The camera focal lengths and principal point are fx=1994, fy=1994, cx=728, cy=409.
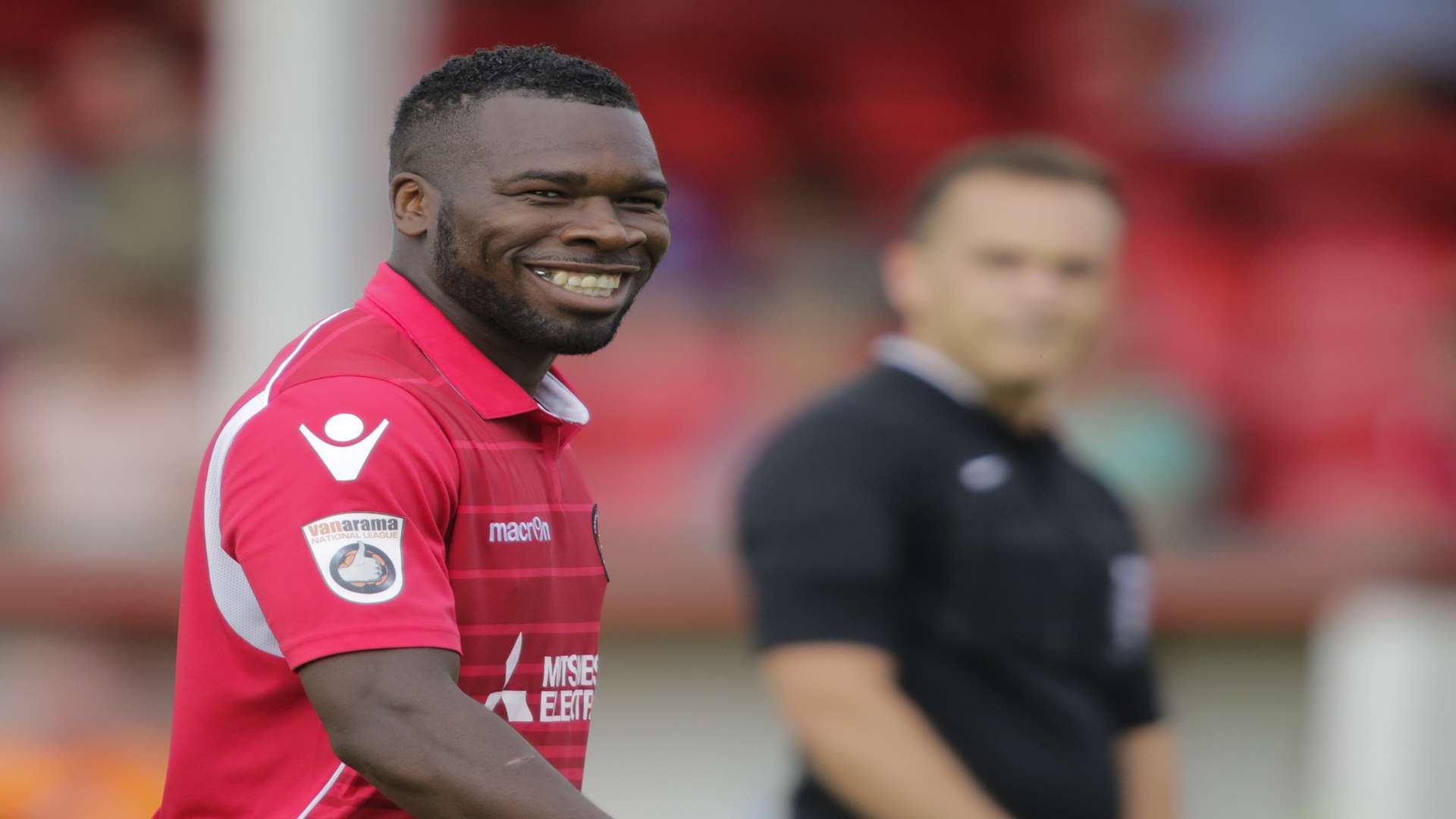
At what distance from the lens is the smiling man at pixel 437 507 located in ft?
5.07

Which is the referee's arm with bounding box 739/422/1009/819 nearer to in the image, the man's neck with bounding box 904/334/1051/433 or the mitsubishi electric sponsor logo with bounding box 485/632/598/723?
the man's neck with bounding box 904/334/1051/433

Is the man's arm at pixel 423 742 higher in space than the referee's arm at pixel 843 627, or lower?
higher

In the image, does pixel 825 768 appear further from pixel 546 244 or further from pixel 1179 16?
pixel 1179 16

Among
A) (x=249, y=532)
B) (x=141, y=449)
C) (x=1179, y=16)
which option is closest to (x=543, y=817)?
(x=249, y=532)

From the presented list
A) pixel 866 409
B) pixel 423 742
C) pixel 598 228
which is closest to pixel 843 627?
pixel 866 409

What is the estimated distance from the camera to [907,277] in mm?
3400

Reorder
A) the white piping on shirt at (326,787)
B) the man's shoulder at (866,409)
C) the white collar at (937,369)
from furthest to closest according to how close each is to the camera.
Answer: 1. the white collar at (937,369)
2. the man's shoulder at (866,409)
3. the white piping on shirt at (326,787)

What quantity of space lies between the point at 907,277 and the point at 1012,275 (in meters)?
0.22

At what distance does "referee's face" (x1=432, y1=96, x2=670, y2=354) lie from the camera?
1.69m

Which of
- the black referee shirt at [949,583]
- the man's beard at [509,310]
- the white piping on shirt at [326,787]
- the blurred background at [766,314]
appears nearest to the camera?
the white piping on shirt at [326,787]

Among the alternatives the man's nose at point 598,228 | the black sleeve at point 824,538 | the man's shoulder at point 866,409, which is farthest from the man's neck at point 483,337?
the man's shoulder at point 866,409

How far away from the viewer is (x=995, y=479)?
3.11 metres

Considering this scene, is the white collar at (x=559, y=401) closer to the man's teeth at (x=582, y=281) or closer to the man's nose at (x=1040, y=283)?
the man's teeth at (x=582, y=281)

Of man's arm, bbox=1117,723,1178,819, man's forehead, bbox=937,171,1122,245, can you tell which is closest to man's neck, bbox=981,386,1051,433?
man's forehead, bbox=937,171,1122,245
